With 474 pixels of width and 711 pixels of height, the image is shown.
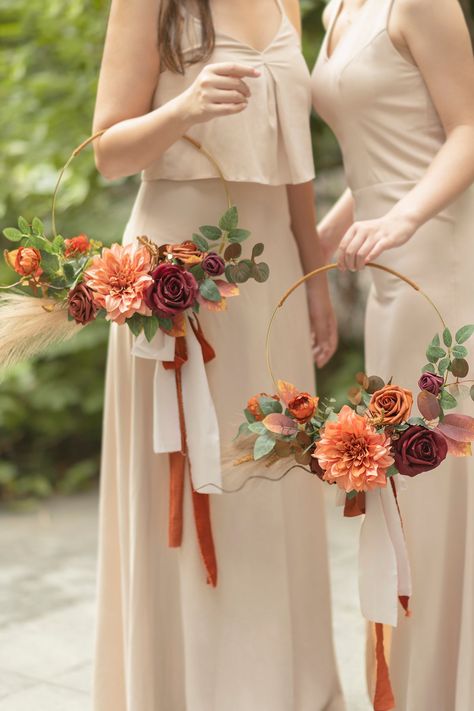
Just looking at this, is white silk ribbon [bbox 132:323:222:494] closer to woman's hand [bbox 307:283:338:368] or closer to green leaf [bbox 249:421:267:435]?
green leaf [bbox 249:421:267:435]

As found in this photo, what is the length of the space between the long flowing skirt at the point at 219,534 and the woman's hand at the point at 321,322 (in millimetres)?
145

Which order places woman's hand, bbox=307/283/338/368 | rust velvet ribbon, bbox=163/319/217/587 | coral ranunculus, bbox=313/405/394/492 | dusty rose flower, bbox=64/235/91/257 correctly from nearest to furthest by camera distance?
coral ranunculus, bbox=313/405/394/492
dusty rose flower, bbox=64/235/91/257
rust velvet ribbon, bbox=163/319/217/587
woman's hand, bbox=307/283/338/368

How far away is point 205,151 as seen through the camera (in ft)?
6.84

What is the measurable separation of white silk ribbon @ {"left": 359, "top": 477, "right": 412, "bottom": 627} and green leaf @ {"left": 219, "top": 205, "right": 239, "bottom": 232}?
0.57 m

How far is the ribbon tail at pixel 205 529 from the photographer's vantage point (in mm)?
2195

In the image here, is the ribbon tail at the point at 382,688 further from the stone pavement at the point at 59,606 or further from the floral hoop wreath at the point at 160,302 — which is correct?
the stone pavement at the point at 59,606

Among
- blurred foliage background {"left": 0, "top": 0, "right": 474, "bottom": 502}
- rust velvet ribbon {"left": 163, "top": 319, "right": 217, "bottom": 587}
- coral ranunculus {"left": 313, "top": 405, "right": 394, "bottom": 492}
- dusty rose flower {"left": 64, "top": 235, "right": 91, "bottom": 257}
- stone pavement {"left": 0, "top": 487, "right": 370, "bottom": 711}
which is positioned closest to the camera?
coral ranunculus {"left": 313, "top": 405, "right": 394, "bottom": 492}

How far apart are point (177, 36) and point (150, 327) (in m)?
0.60

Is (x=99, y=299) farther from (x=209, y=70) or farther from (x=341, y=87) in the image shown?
(x=341, y=87)

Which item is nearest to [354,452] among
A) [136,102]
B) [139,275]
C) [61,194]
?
[139,275]

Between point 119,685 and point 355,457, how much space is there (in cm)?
98

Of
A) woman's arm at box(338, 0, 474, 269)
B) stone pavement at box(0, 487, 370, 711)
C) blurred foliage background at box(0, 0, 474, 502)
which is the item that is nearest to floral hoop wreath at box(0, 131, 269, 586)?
woman's arm at box(338, 0, 474, 269)

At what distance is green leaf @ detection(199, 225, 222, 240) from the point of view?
2.01 meters

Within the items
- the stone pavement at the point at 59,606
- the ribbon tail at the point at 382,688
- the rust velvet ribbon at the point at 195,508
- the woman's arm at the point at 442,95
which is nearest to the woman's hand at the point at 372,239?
the woman's arm at the point at 442,95
